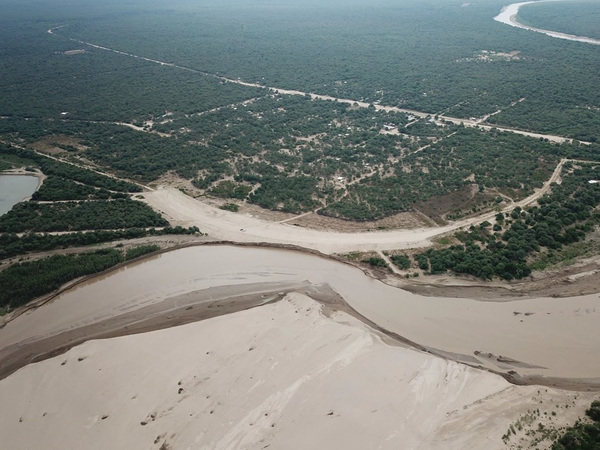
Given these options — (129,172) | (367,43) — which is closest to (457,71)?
(367,43)

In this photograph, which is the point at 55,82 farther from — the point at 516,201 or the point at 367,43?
the point at 516,201

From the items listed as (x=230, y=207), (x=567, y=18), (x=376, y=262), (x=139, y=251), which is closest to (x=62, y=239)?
(x=139, y=251)

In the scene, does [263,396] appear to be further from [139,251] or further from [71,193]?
[71,193]

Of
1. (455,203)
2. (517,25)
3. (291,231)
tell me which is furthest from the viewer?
(517,25)

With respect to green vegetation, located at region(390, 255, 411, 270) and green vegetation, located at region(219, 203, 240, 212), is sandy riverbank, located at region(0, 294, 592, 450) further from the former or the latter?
green vegetation, located at region(219, 203, 240, 212)

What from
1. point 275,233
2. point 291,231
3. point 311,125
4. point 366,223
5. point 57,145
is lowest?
point 275,233

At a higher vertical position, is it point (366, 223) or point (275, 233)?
point (366, 223)

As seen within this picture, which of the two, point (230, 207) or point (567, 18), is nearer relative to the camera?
point (230, 207)
